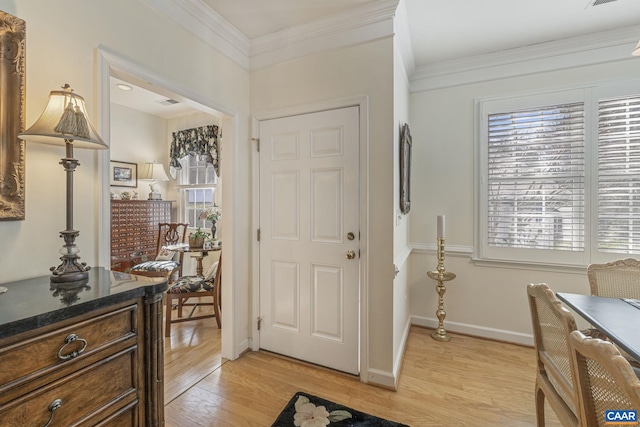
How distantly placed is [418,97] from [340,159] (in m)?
1.52

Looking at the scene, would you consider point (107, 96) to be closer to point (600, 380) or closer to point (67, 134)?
point (67, 134)

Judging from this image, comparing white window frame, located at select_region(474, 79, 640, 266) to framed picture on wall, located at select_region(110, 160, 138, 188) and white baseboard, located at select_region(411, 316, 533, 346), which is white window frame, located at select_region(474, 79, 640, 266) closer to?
white baseboard, located at select_region(411, 316, 533, 346)

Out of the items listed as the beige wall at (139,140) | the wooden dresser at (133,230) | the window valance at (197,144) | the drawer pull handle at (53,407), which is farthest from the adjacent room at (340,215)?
the window valance at (197,144)

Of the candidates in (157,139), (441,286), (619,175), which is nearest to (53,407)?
(441,286)

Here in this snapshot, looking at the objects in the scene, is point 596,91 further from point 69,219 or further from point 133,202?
point 133,202

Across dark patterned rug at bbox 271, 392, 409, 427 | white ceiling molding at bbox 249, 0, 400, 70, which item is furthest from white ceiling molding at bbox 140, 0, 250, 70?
dark patterned rug at bbox 271, 392, 409, 427

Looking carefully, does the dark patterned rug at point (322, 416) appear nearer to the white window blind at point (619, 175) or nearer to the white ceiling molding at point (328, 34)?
the white window blind at point (619, 175)

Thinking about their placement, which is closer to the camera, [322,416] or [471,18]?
[322,416]

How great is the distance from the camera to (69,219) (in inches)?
48.7

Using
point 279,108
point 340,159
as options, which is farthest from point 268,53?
A: point 340,159

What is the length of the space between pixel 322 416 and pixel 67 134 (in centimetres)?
197

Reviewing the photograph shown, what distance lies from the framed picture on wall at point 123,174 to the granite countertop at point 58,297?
3.44 meters

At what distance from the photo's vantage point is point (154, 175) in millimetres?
4367

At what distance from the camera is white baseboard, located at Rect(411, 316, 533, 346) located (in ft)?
8.82
